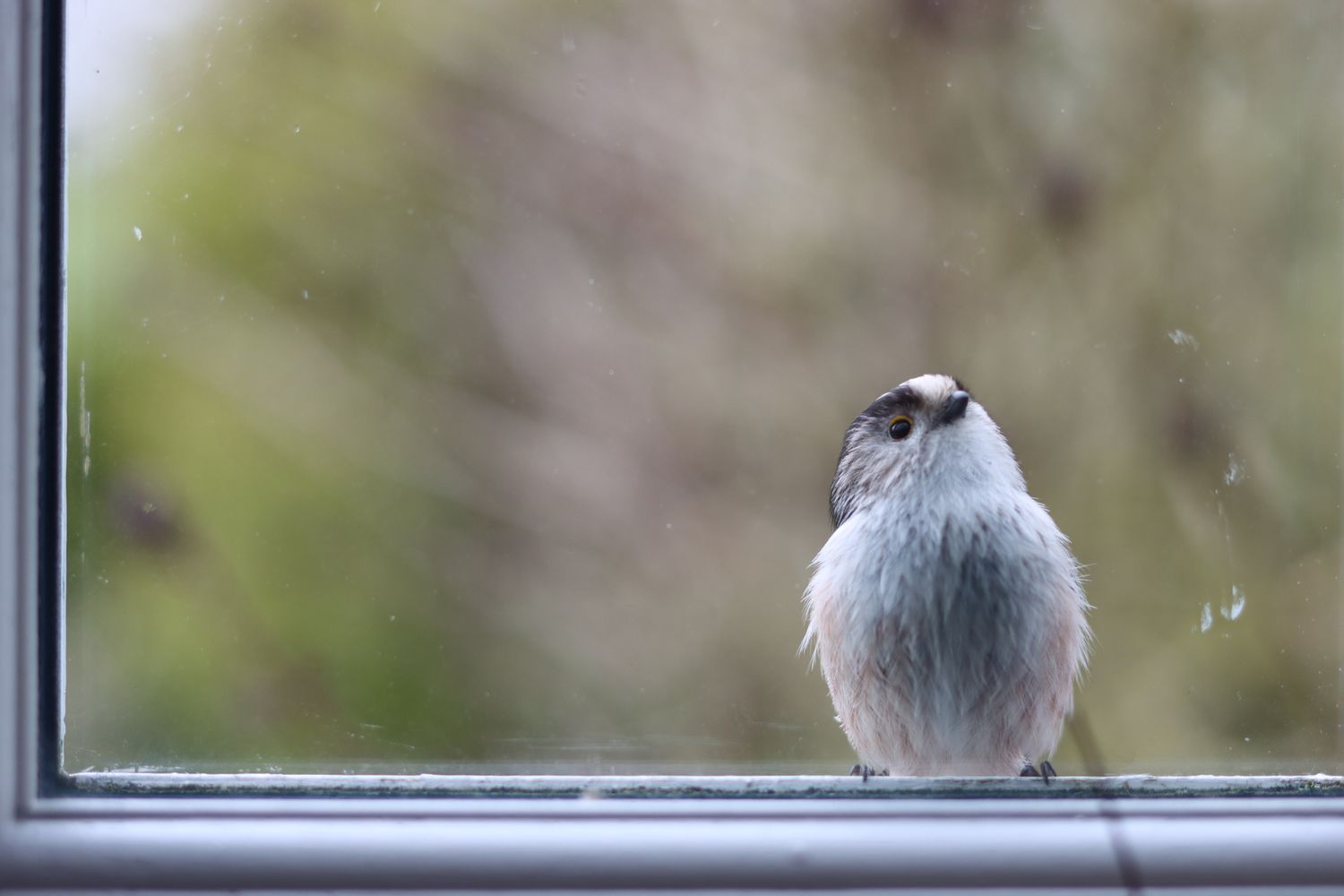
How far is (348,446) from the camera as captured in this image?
3.34 feet

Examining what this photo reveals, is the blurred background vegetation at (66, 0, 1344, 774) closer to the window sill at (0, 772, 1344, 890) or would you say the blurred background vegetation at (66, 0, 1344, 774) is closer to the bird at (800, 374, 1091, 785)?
the bird at (800, 374, 1091, 785)

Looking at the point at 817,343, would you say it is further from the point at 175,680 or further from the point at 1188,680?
the point at 175,680

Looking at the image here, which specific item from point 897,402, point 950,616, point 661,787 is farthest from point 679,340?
point 661,787

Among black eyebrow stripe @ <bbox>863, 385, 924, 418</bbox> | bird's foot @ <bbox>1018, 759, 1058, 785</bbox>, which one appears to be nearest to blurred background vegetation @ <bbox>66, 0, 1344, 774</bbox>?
bird's foot @ <bbox>1018, 759, 1058, 785</bbox>

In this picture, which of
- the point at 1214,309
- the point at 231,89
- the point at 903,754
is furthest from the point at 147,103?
the point at 1214,309

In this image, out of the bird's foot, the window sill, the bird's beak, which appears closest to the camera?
the window sill

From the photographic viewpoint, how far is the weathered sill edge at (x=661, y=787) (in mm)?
558

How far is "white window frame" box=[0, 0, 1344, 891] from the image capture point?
20.1 inches

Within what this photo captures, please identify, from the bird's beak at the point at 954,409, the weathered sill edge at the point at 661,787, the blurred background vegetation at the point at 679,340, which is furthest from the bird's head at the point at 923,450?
the weathered sill edge at the point at 661,787

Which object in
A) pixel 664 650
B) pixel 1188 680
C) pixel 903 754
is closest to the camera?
pixel 903 754

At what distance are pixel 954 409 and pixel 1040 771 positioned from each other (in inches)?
11.0

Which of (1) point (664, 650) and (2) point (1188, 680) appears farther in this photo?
(1) point (664, 650)

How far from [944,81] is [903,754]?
0.67m

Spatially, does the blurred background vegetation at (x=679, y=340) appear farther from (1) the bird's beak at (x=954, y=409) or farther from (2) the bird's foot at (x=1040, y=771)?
(1) the bird's beak at (x=954, y=409)
